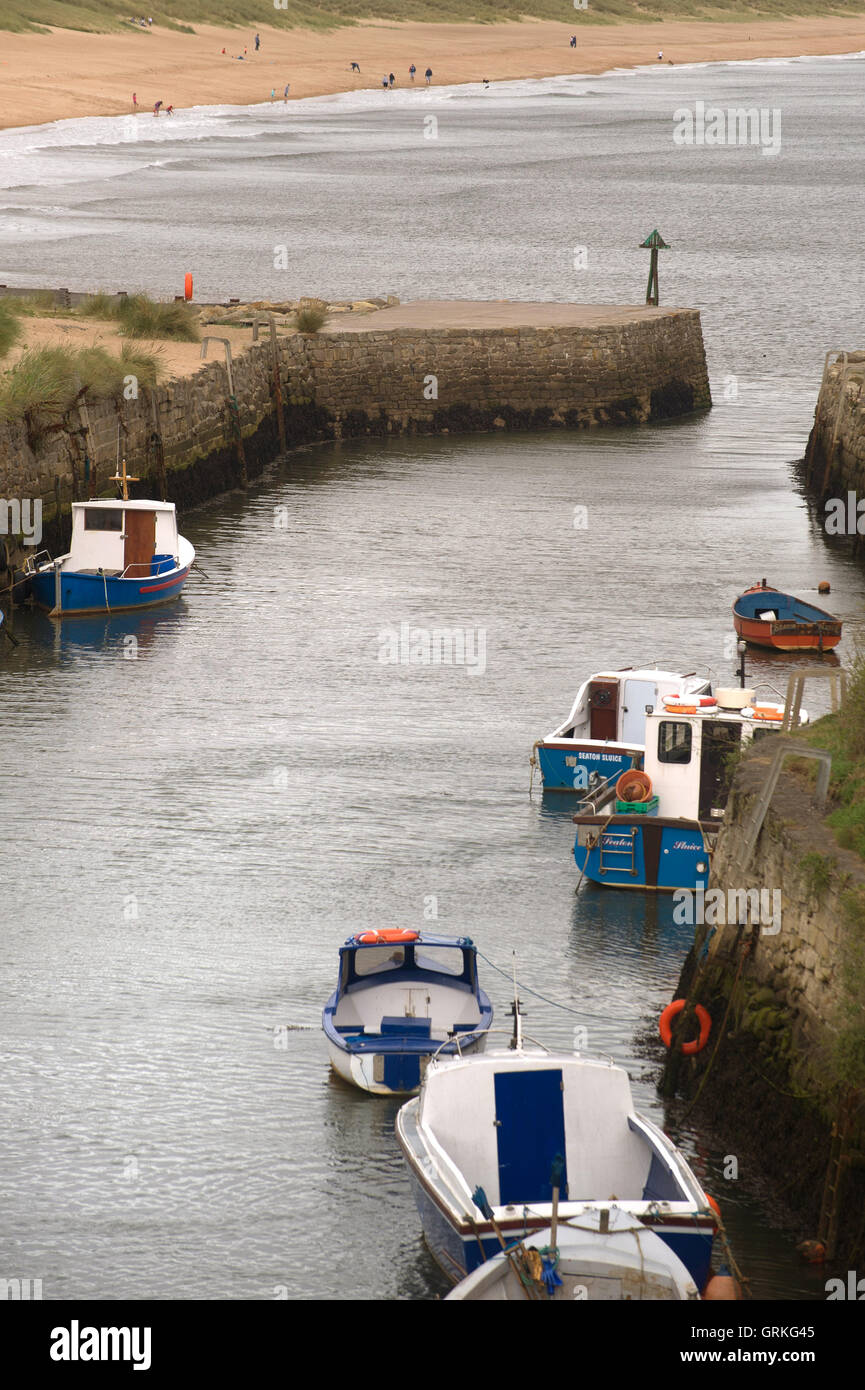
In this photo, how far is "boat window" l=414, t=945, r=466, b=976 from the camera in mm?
19094

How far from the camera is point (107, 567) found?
38.0 m

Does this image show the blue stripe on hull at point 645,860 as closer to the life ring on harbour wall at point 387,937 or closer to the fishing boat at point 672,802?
the fishing boat at point 672,802

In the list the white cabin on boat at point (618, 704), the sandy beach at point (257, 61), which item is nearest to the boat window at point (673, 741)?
the white cabin on boat at point (618, 704)

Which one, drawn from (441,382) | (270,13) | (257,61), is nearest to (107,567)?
(441,382)

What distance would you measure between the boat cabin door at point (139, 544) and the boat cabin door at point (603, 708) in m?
13.1

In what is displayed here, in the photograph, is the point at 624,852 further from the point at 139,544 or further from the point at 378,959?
the point at 139,544

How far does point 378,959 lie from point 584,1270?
7046mm

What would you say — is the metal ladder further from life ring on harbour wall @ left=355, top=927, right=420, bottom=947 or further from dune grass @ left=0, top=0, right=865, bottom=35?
dune grass @ left=0, top=0, right=865, bottom=35

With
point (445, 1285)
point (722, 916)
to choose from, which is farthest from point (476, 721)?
point (445, 1285)

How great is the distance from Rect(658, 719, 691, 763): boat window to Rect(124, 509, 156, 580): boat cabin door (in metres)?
16.3

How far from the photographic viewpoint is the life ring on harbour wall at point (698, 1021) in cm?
1700

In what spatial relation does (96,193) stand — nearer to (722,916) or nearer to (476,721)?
(476,721)

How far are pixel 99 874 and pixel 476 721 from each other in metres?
8.31

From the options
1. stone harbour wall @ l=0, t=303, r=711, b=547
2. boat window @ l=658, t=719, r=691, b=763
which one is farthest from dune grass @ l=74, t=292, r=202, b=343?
Answer: boat window @ l=658, t=719, r=691, b=763
